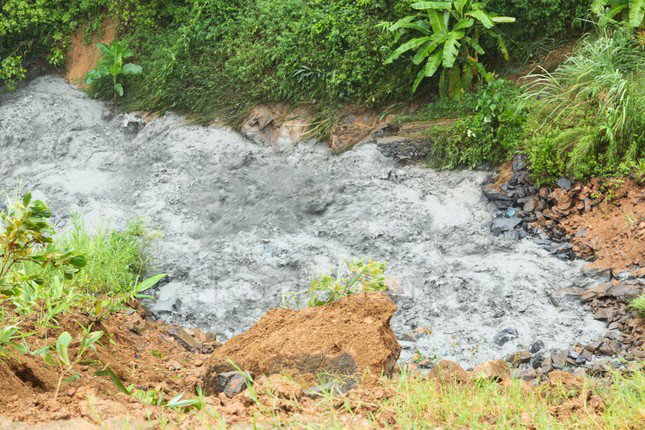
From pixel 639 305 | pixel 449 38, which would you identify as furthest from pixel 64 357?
pixel 449 38

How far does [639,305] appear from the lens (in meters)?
5.55

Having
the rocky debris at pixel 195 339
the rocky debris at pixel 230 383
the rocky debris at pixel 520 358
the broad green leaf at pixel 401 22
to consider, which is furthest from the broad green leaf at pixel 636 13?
the rocky debris at pixel 230 383

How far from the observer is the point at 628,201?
6965 mm

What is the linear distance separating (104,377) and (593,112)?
5.56 meters

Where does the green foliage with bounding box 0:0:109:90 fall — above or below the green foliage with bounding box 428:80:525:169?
above

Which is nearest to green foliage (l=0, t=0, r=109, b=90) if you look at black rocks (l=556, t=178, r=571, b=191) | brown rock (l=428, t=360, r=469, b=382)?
black rocks (l=556, t=178, r=571, b=191)

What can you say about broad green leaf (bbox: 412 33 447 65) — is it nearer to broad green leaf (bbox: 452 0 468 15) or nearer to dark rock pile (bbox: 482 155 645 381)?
broad green leaf (bbox: 452 0 468 15)

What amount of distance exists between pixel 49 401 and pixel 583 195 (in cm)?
555

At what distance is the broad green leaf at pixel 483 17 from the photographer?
7871mm

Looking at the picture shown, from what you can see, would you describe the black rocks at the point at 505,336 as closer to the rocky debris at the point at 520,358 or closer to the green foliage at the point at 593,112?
the rocky debris at the point at 520,358

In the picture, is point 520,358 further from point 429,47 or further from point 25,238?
point 429,47

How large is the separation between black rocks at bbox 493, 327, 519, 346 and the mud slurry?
0.13 ft

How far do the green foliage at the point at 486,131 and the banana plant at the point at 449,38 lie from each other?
352 millimetres

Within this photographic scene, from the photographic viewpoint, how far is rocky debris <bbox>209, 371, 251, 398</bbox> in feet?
12.6
